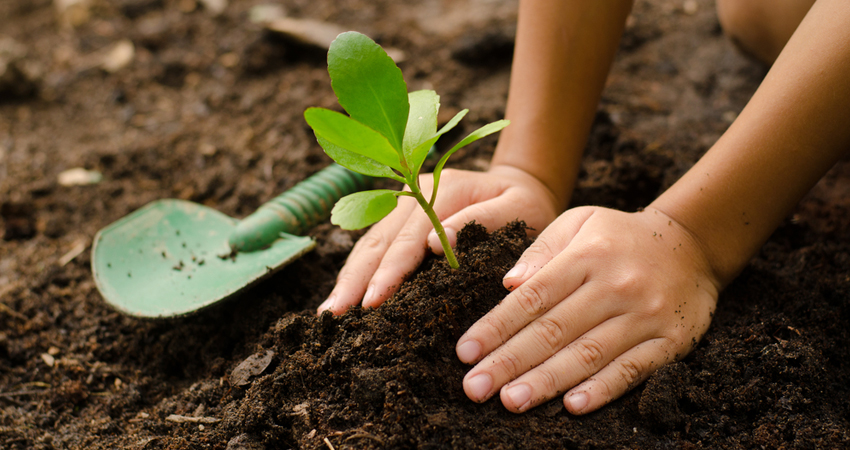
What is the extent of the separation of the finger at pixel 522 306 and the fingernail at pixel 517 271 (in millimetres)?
25

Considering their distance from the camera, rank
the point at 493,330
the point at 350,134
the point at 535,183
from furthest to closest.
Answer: the point at 535,183 < the point at 493,330 < the point at 350,134

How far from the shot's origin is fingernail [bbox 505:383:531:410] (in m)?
0.99

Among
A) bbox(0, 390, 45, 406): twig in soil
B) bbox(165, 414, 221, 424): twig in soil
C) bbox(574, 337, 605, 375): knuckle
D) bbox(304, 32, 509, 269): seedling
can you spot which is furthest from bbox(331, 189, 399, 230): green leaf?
bbox(0, 390, 45, 406): twig in soil

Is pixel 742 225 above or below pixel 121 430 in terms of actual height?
above

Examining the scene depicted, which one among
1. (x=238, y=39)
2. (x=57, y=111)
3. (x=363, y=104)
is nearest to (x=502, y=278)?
(x=363, y=104)

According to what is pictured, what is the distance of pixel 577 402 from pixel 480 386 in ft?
0.64

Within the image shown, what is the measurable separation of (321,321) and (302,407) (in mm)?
181

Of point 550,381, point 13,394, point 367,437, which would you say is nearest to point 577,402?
point 550,381

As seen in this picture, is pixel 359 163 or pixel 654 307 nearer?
pixel 359 163

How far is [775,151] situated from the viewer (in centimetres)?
108

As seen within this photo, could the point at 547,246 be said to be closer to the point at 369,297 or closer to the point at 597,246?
the point at 597,246

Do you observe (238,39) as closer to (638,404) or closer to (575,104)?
(575,104)

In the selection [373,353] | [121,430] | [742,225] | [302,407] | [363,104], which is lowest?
[121,430]

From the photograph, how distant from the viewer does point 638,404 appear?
3.37 feet
